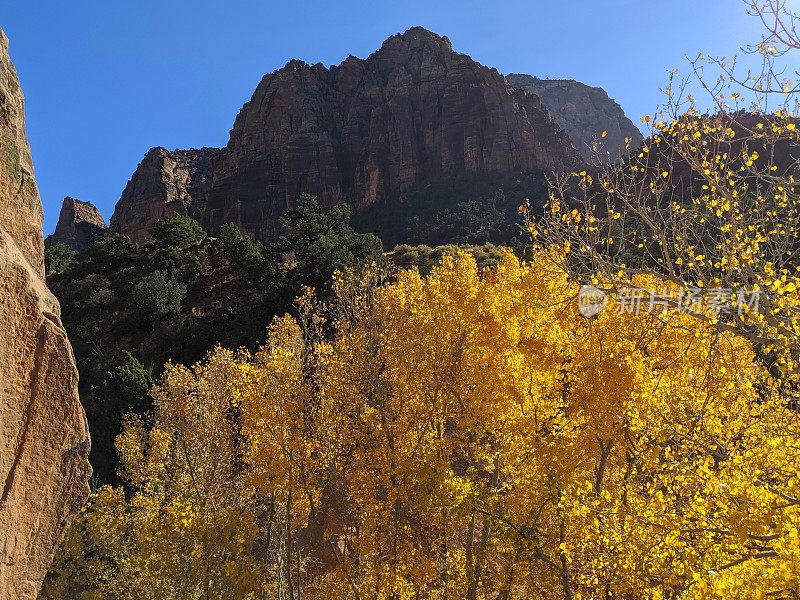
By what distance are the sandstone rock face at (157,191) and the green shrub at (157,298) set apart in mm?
75288

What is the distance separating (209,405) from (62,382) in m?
10.3

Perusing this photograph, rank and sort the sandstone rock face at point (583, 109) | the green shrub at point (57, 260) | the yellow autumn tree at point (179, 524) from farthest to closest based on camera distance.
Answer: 1. the sandstone rock face at point (583, 109)
2. the green shrub at point (57, 260)
3. the yellow autumn tree at point (179, 524)

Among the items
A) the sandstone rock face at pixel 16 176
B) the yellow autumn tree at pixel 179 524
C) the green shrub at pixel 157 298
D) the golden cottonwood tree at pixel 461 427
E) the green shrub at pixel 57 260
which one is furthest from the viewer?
the green shrub at pixel 57 260

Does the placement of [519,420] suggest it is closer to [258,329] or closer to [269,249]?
[258,329]

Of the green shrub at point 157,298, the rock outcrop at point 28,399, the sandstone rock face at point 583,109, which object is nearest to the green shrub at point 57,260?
the green shrub at point 157,298

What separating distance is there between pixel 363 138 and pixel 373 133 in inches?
157

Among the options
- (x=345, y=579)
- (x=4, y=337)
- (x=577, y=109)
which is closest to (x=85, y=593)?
(x=345, y=579)

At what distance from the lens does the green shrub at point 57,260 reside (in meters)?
58.6

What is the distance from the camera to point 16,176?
5367mm

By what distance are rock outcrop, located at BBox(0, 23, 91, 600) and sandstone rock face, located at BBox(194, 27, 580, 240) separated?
89.3m

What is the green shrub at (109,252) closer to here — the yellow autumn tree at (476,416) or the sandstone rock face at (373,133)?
the sandstone rock face at (373,133)

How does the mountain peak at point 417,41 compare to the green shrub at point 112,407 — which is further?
the mountain peak at point 417,41

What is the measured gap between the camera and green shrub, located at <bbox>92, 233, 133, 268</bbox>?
175 feet

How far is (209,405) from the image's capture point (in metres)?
14.9
